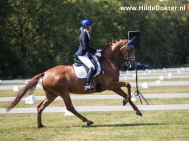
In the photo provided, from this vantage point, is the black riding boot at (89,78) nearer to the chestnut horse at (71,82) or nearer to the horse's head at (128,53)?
the chestnut horse at (71,82)

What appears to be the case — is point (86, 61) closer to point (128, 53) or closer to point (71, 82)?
point (71, 82)

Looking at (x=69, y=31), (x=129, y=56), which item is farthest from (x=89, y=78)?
(x=69, y=31)

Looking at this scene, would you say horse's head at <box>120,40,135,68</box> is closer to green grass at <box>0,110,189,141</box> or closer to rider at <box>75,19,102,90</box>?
rider at <box>75,19,102,90</box>

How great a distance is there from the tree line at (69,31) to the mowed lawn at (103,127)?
1472 inches

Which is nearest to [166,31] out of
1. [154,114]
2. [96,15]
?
[96,15]

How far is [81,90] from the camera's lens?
14492 millimetres

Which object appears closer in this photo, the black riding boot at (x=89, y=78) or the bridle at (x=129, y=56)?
the black riding boot at (x=89, y=78)

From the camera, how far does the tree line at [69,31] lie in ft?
182

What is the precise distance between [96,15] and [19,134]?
68653 mm

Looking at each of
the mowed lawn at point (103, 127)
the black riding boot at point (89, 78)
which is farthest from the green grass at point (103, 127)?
the black riding boot at point (89, 78)

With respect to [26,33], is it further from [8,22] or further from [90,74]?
[90,74]

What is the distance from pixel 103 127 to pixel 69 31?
5533 cm

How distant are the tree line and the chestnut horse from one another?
38.5 m

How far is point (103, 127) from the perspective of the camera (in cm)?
1322
